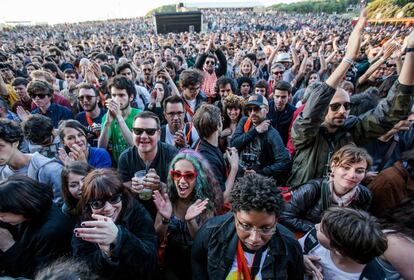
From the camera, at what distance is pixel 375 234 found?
1529 mm

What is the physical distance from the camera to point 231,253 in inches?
68.5

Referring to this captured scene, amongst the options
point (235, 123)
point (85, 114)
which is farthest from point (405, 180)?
point (85, 114)

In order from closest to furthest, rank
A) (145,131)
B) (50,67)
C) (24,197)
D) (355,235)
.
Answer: (355,235) < (24,197) < (145,131) < (50,67)

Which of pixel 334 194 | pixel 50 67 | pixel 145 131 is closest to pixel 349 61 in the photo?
pixel 334 194

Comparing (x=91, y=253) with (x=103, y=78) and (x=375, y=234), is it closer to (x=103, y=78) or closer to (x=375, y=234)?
(x=375, y=234)

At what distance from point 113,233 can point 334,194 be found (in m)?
1.65

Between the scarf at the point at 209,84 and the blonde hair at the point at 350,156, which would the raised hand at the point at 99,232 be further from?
the scarf at the point at 209,84

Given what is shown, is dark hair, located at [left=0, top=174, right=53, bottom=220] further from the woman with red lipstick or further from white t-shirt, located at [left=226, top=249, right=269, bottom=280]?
the woman with red lipstick

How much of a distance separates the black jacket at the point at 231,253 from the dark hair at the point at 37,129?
2284 millimetres

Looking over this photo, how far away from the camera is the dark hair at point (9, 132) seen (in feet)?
8.58

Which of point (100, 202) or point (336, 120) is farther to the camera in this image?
point (336, 120)

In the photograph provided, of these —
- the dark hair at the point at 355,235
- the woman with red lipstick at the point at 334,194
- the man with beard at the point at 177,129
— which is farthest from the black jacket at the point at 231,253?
the man with beard at the point at 177,129

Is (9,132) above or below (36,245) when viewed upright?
above

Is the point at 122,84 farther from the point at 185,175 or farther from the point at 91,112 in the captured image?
the point at 185,175
